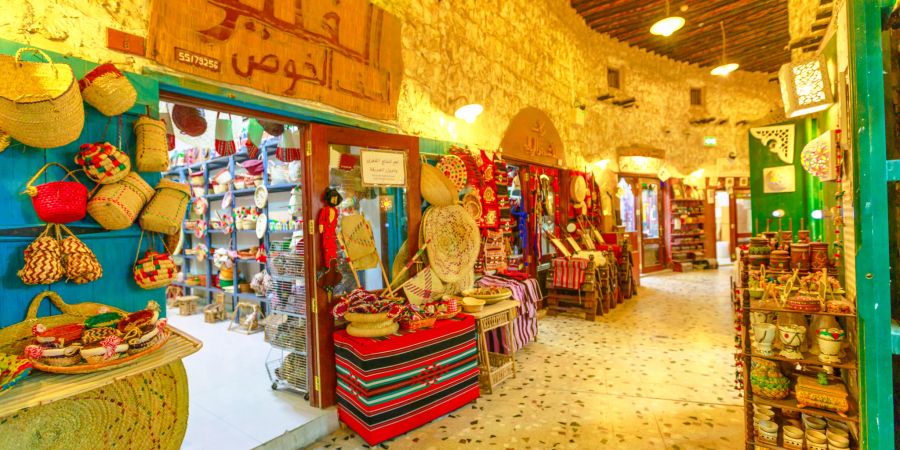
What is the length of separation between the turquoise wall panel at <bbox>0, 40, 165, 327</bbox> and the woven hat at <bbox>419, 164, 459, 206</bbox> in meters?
2.08

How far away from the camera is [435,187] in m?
3.86

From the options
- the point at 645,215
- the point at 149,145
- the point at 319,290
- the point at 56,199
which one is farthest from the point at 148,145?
the point at 645,215

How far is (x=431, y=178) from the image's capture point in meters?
3.85

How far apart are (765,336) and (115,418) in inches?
120

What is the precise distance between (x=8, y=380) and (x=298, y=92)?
2.06 m

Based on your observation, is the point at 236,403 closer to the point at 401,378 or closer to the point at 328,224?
the point at 401,378

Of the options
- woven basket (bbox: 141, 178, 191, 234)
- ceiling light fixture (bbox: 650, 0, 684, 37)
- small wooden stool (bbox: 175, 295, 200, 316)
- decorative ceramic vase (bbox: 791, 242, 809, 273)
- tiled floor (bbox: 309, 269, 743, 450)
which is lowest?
tiled floor (bbox: 309, 269, 743, 450)

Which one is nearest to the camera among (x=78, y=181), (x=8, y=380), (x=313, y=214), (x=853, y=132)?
(x=8, y=380)

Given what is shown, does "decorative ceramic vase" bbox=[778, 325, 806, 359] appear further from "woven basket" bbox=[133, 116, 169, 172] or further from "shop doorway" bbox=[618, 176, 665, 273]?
"shop doorway" bbox=[618, 176, 665, 273]

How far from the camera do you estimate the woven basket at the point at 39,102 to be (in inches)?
62.3

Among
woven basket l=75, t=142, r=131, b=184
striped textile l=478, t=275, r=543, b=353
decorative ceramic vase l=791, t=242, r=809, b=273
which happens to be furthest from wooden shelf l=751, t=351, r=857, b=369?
woven basket l=75, t=142, r=131, b=184

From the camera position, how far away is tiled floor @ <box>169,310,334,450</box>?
8.92 ft

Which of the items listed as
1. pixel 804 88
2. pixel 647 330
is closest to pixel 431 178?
pixel 804 88

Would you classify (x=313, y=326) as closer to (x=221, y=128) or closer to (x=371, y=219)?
(x=371, y=219)
